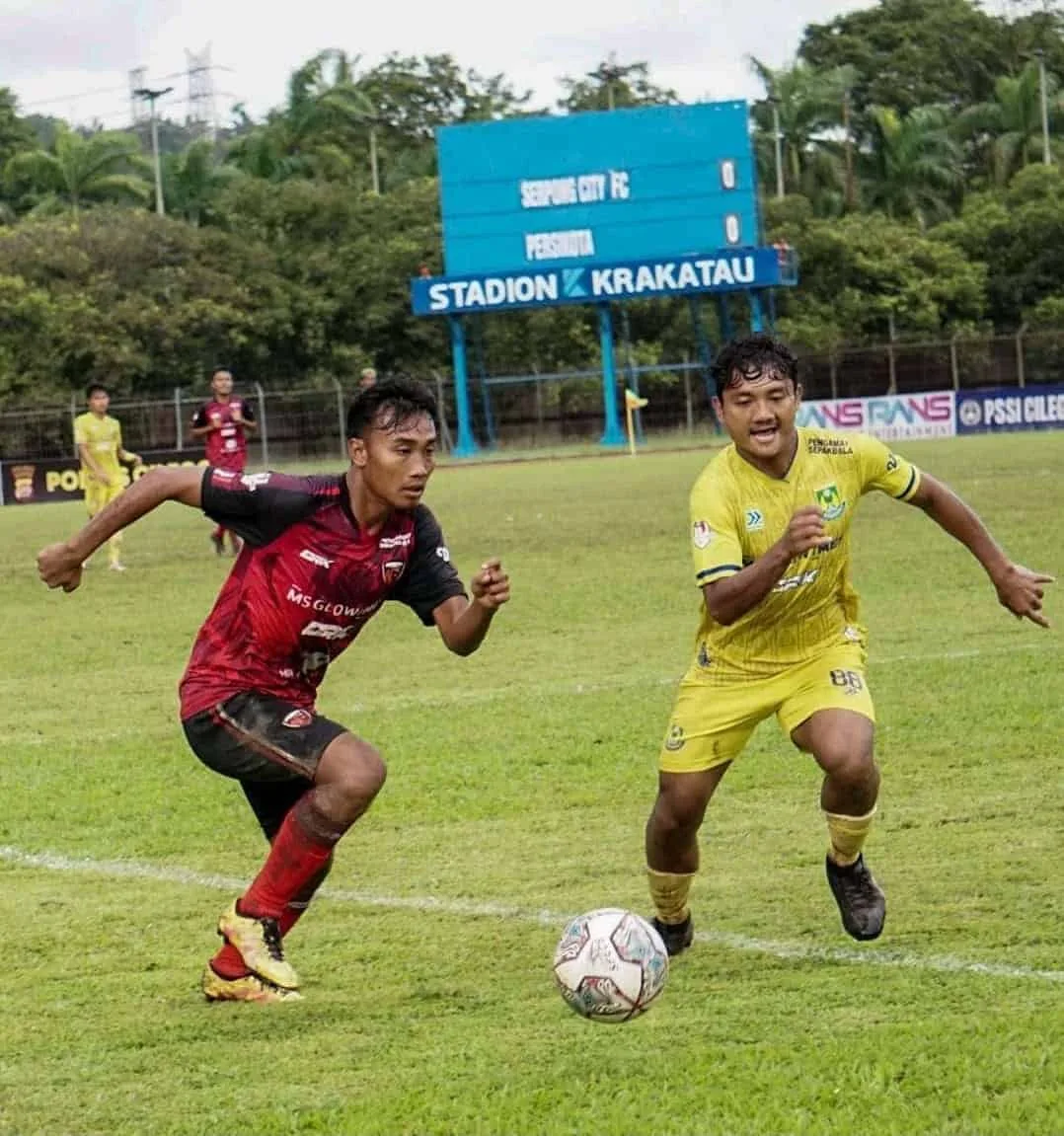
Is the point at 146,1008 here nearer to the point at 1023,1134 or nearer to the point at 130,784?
the point at 1023,1134

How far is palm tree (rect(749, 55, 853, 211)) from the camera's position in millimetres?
66812

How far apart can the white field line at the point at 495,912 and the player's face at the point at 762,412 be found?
4.78 ft

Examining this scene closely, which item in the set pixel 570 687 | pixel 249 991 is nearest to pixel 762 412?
pixel 249 991

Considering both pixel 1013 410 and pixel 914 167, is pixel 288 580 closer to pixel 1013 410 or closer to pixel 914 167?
pixel 1013 410

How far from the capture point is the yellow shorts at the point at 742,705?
21.6 ft

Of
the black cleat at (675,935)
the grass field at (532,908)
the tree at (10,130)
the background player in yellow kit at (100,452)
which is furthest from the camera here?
the tree at (10,130)

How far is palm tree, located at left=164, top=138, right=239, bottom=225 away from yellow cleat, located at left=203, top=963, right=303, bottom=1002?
6059cm

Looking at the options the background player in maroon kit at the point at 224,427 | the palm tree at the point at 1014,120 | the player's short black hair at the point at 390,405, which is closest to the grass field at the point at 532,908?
the player's short black hair at the point at 390,405

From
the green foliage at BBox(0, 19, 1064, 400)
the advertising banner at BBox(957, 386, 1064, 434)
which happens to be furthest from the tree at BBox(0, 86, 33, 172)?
the advertising banner at BBox(957, 386, 1064, 434)

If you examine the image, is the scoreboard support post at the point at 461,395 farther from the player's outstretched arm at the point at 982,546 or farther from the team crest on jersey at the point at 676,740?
the team crest on jersey at the point at 676,740

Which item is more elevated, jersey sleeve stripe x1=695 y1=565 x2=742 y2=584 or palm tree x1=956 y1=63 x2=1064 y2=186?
palm tree x1=956 y1=63 x2=1064 y2=186

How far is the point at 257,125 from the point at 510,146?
26.3 m

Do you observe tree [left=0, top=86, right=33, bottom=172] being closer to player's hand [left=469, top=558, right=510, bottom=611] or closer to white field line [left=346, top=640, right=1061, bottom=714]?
white field line [left=346, top=640, right=1061, bottom=714]

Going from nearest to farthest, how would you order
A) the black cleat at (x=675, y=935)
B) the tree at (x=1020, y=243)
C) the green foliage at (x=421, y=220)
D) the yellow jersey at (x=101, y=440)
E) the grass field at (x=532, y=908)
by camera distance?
the grass field at (x=532, y=908)
the black cleat at (x=675, y=935)
the yellow jersey at (x=101, y=440)
the green foliage at (x=421, y=220)
the tree at (x=1020, y=243)
